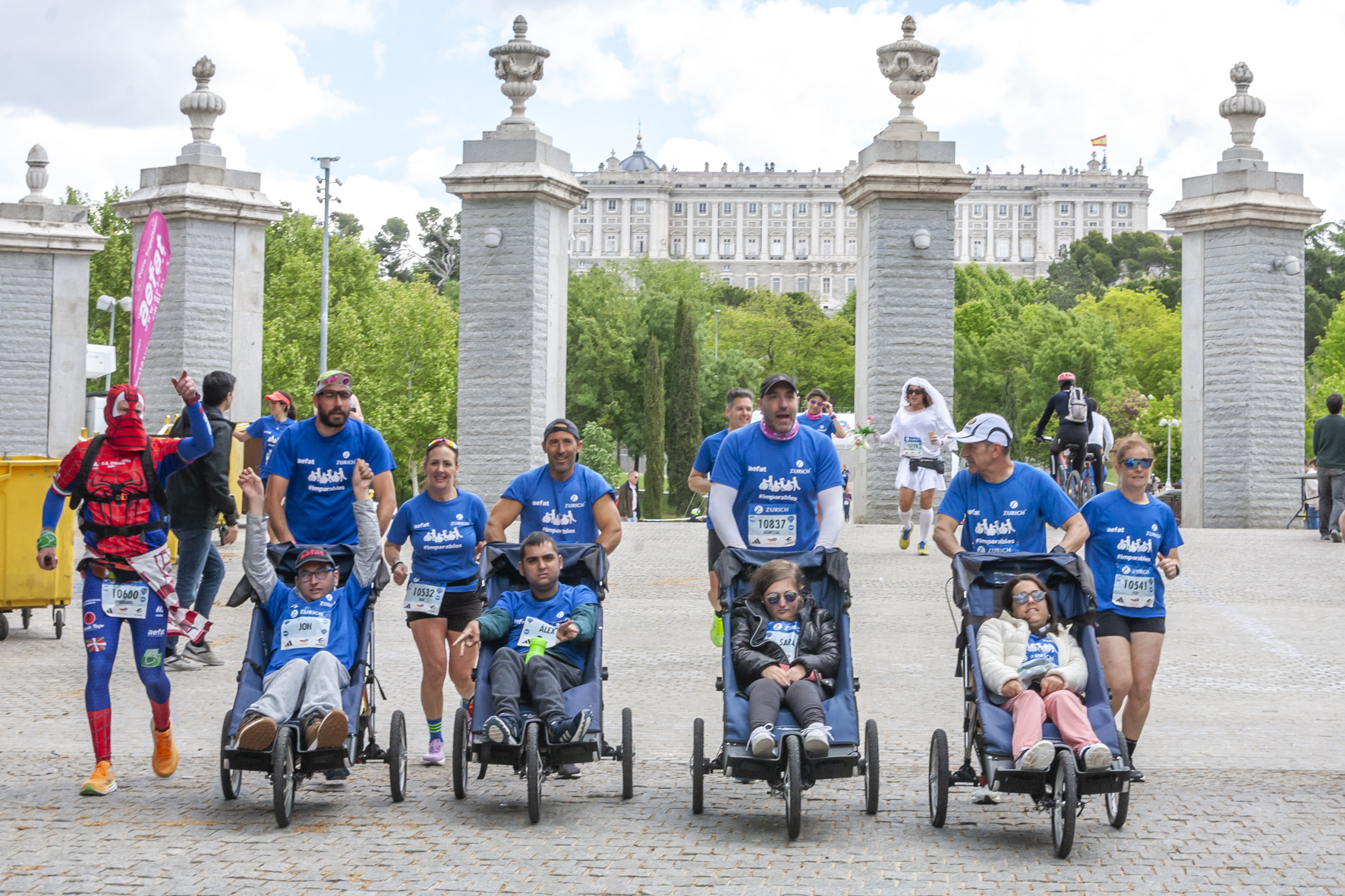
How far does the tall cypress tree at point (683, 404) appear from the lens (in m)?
62.9

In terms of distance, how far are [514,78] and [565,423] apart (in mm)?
13086

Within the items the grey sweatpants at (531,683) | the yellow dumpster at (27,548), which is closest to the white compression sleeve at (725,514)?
the grey sweatpants at (531,683)

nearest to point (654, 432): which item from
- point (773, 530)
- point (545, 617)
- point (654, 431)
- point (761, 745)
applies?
point (654, 431)

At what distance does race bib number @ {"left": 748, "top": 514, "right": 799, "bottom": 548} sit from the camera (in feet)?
25.1

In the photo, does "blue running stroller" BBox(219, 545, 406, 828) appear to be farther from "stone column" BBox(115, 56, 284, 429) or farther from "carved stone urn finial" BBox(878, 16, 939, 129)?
"carved stone urn finial" BBox(878, 16, 939, 129)

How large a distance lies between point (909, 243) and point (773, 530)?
13089 mm

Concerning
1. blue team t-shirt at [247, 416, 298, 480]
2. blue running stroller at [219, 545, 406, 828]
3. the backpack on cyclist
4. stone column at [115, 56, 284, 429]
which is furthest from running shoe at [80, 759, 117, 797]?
stone column at [115, 56, 284, 429]

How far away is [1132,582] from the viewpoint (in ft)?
23.8

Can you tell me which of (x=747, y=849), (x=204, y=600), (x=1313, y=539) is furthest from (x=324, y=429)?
(x=1313, y=539)

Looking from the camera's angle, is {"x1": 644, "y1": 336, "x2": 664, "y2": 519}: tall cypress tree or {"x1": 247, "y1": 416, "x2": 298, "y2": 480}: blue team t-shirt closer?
{"x1": 247, "y1": 416, "x2": 298, "y2": 480}: blue team t-shirt

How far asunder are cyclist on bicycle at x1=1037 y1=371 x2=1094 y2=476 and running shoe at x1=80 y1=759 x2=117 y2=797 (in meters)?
12.3

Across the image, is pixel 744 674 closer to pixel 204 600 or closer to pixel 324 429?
pixel 324 429

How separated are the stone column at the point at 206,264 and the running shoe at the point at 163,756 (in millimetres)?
13561

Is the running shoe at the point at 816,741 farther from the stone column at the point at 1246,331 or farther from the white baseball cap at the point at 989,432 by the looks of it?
the stone column at the point at 1246,331
